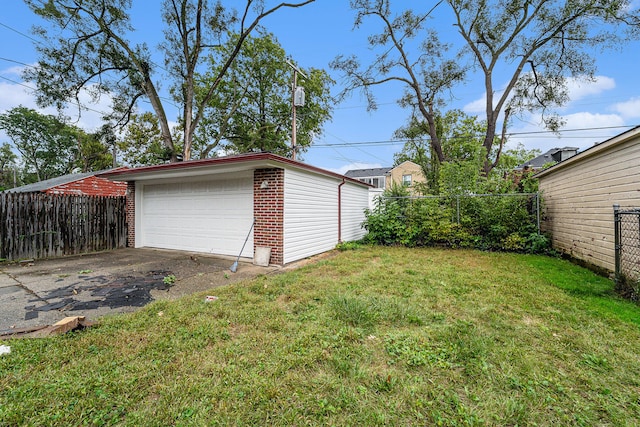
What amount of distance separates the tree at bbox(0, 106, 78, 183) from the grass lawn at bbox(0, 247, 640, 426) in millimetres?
32695

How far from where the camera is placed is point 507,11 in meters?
12.3

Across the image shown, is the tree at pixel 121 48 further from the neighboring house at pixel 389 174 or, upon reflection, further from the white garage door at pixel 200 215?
the neighboring house at pixel 389 174

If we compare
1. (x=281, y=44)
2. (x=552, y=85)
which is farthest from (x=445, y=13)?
(x=281, y=44)

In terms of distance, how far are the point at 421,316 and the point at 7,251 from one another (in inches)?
365

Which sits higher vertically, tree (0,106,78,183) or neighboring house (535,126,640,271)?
tree (0,106,78,183)

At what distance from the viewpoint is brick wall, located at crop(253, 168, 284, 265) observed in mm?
5750

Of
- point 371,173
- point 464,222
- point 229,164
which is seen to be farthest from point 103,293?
point 371,173

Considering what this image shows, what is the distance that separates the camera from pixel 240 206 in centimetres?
659

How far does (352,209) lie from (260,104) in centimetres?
1214

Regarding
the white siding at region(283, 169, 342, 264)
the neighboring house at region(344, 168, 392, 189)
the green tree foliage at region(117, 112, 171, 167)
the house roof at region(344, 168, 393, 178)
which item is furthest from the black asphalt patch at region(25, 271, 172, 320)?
the house roof at region(344, 168, 393, 178)

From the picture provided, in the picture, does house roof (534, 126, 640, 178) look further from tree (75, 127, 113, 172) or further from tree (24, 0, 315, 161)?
tree (75, 127, 113, 172)

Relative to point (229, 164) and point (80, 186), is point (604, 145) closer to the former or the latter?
point (229, 164)

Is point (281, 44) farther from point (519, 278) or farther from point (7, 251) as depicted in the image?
point (519, 278)

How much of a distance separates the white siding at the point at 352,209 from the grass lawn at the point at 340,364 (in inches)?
210
